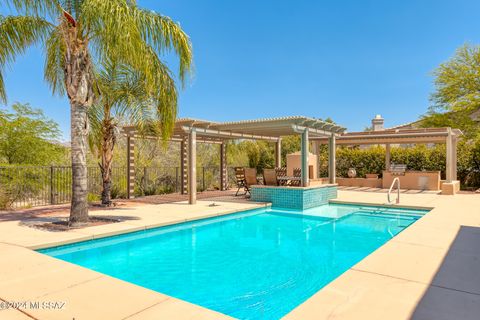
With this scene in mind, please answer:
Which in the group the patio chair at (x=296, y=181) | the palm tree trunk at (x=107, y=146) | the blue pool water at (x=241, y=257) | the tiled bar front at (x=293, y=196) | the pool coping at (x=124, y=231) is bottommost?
the blue pool water at (x=241, y=257)

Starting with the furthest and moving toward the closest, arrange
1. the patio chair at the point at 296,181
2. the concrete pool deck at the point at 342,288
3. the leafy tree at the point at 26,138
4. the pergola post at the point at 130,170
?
the leafy tree at the point at 26,138 < the pergola post at the point at 130,170 < the patio chair at the point at 296,181 < the concrete pool deck at the point at 342,288

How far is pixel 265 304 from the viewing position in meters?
3.77

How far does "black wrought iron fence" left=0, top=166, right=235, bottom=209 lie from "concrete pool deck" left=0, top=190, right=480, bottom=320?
6.09 m

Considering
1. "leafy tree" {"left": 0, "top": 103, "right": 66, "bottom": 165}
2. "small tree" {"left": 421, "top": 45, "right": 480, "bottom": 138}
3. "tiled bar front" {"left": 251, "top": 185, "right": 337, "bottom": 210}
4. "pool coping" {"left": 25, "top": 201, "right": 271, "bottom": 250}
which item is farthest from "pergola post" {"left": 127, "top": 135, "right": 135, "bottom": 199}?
"small tree" {"left": 421, "top": 45, "right": 480, "bottom": 138}

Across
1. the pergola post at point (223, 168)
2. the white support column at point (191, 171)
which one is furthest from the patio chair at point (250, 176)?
the pergola post at point (223, 168)

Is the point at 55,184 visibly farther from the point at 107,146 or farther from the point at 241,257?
the point at 241,257

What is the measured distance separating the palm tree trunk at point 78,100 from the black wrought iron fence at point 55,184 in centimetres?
480

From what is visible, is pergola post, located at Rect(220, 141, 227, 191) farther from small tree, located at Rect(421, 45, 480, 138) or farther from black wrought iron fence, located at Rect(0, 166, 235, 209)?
small tree, located at Rect(421, 45, 480, 138)

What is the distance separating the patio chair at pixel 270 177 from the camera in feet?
39.0

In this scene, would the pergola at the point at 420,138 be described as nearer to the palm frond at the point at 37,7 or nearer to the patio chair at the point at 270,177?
the patio chair at the point at 270,177

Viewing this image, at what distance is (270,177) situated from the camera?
1204 cm

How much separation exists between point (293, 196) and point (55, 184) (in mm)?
9401

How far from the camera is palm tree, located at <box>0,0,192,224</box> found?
6211 millimetres

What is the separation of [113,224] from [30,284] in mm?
3608
